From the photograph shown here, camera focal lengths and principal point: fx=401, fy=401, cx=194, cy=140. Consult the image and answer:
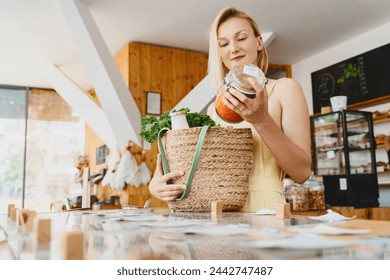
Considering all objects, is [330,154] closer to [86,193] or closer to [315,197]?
[315,197]

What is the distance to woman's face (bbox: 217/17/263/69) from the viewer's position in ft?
3.10

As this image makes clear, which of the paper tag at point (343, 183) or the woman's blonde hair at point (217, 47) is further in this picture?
the paper tag at point (343, 183)

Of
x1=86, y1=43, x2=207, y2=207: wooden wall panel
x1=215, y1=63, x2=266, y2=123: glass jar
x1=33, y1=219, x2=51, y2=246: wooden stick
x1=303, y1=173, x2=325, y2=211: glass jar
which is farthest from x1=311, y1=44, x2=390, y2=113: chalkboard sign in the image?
x1=33, y1=219, x2=51, y2=246: wooden stick

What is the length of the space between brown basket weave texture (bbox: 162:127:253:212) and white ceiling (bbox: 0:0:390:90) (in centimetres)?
244

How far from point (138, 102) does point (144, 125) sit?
3030 mm

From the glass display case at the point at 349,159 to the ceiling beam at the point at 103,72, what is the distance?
1.56m

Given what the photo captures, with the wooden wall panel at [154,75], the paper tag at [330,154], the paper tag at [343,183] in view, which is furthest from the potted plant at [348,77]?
the wooden wall panel at [154,75]

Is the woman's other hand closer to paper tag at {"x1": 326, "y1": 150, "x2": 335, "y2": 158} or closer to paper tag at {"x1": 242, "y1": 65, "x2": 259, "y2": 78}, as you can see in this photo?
paper tag at {"x1": 242, "y1": 65, "x2": 259, "y2": 78}

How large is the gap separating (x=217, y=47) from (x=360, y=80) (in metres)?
2.99

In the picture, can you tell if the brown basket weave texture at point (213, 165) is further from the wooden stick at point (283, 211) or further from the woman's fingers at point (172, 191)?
the wooden stick at point (283, 211)

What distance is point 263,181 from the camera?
33.3 inches

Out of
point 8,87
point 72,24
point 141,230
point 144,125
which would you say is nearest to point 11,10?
point 72,24

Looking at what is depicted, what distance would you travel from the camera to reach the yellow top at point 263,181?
0.83 meters

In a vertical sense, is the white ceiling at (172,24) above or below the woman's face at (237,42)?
above
